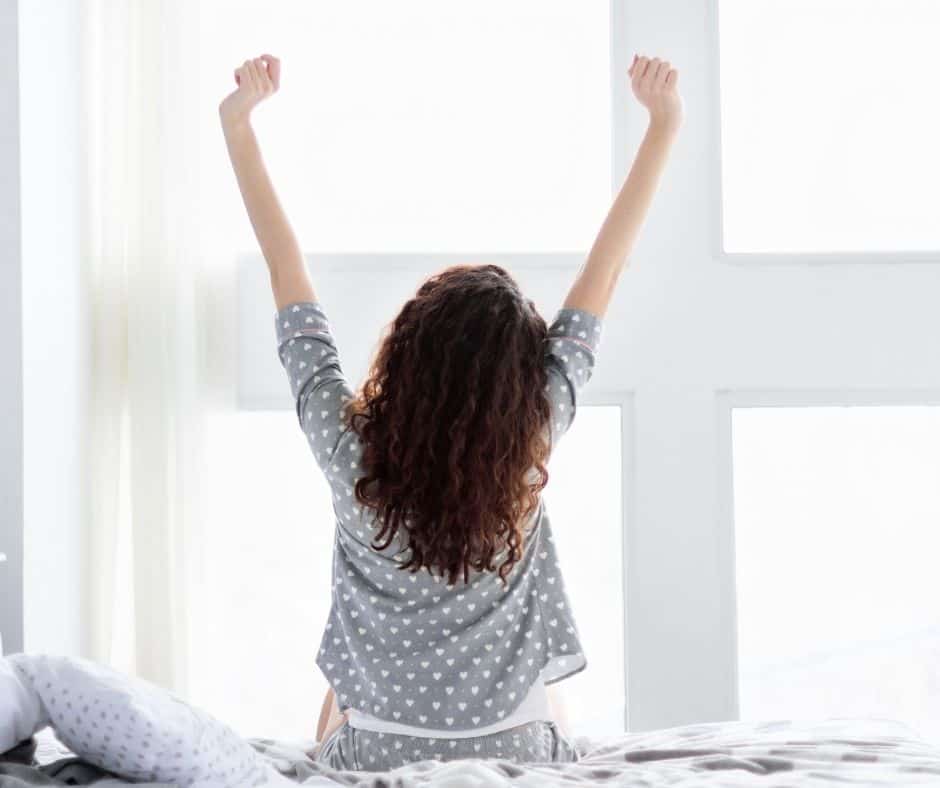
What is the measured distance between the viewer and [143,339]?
1854 millimetres

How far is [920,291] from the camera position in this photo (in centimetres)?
193

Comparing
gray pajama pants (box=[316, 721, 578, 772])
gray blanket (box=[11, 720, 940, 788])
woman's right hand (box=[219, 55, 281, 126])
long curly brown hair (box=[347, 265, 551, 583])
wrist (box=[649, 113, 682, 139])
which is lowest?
gray pajama pants (box=[316, 721, 578, 772])

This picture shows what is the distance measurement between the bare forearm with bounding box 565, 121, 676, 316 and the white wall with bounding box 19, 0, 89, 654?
77 cm

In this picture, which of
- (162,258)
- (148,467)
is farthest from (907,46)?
(148,467)

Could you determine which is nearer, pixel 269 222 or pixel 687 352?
pixel 269 222

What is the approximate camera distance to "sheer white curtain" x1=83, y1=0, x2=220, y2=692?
183cm

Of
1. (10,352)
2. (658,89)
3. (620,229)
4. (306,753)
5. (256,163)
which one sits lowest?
(306,753)

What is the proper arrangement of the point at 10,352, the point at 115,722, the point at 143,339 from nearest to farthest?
the point at 115,722 → the point at 10,352 → the point at 143,339

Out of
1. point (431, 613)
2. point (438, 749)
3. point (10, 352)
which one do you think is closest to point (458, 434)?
point (431, 613)

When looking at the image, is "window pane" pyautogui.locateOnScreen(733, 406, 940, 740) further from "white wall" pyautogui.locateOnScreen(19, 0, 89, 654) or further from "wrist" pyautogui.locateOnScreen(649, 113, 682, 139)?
"white wall" pyautogui.locateOnScreen(19, 0, 89, 654)

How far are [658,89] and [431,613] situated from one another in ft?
2.57

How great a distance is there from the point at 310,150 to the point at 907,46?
3.35 feet

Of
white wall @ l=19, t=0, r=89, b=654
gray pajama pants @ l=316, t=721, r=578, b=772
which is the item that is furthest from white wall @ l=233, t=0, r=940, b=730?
gray pajama pants @ l=316, t=721, r=578, b=772

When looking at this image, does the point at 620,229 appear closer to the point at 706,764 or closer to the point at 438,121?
the point at 438,121
